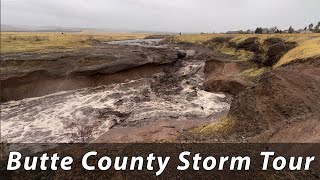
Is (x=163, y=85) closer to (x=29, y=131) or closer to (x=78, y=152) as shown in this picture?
(x=29, y=131)

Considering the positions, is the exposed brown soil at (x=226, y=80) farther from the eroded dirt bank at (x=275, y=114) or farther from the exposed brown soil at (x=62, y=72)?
the exposed brown soil at (x=62, y=72)

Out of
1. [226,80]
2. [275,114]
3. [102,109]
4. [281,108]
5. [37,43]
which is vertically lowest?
[102,109]

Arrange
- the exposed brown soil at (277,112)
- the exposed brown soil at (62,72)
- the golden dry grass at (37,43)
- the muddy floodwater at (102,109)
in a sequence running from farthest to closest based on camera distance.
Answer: the golden dry grass at (37,43) < the exposed brown soil at (62,72) < the muddy floodwater at (102,109) < the exposed brown soil at (277,112)

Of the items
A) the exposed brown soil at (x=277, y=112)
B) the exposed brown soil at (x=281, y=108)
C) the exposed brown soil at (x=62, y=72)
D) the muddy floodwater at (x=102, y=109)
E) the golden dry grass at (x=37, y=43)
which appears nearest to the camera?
the exposed brown soil at (x=277, y=112)

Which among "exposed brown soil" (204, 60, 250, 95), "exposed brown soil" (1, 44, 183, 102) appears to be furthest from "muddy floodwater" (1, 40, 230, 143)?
"exposed brown soil" (1, 44, 183, 102)

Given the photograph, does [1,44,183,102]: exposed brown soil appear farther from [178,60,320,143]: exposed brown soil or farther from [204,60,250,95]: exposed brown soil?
[178,60,320,143]: exposed brown soil

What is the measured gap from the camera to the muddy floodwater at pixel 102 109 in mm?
20109

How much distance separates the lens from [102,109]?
25.1 meters

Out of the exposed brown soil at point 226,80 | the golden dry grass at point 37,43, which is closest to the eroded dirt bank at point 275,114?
the exposed brown soil at point 226,80

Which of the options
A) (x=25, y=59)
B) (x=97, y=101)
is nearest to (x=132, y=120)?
(x=97, y=101)

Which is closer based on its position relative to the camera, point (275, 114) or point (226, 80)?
point (275, 114)

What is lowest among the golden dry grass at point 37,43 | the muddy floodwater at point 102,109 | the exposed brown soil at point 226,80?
the muddy floodwater at point 102,109

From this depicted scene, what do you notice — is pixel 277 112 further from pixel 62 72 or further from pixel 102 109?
pixel 62 72

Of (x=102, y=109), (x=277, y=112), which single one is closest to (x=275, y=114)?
(x=277, y=112)
